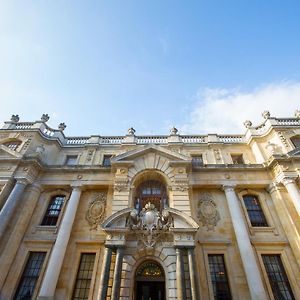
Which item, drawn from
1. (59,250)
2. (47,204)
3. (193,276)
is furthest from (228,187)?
(47,204)

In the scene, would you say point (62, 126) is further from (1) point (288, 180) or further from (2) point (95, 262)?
(1) point (288, 180)

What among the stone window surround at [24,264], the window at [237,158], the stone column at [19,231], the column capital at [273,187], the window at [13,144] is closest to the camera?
the stone window surround at [24,264]

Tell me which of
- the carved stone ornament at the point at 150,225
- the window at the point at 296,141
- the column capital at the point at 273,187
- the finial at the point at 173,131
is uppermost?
the finial at the point at 173,131

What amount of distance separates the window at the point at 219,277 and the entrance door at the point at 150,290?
10.5 feet

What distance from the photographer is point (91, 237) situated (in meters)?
14.9

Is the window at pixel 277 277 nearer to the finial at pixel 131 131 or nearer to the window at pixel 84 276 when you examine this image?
the window at pixel 84 276

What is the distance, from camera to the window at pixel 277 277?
500 inches

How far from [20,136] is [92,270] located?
1318 centimetres

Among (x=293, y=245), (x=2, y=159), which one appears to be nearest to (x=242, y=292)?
(x=293, y=245)

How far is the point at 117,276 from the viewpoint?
37.9 ft

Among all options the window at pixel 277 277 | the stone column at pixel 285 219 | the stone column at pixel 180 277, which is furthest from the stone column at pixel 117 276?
the stone column at pixel 285 219

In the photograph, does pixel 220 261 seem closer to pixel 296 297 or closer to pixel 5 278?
pixel 296 297

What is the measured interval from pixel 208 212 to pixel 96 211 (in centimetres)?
836

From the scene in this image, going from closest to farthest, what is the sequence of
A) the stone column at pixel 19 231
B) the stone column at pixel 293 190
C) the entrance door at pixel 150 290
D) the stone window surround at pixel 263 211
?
1. the entrance door at pixel 150 290
2. the stone column at pixel 19 231
3. the stone column at pixel 293 190
4. the stone window surround at pixel 263 211
